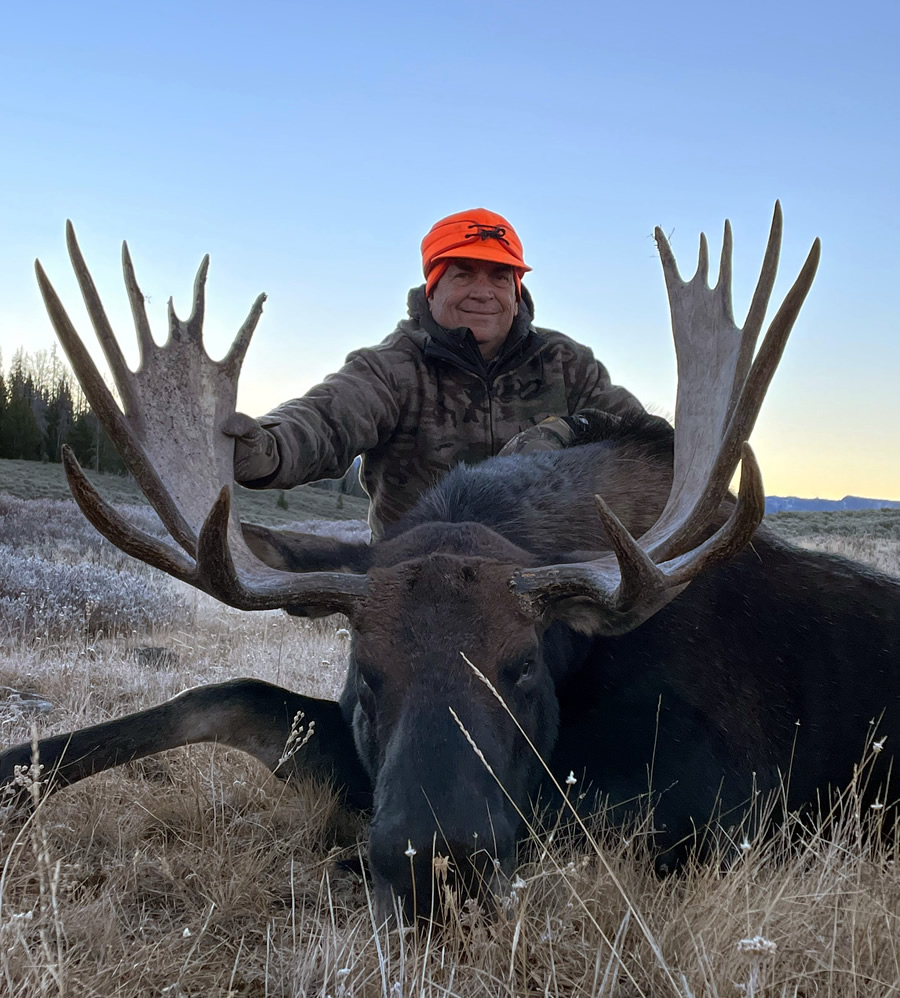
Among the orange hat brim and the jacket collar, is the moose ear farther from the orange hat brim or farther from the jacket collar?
the orange hat brim

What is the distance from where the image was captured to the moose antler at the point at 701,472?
251 centimetres

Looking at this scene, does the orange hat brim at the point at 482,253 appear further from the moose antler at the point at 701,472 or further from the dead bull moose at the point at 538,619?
the moose antler at the point at 701,472

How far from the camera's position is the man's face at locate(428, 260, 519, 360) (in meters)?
5.49

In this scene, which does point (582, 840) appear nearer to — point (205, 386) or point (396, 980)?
point (396, 980)

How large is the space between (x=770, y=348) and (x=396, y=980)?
6.30ft

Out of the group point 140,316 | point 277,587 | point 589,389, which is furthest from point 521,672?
point 589,389

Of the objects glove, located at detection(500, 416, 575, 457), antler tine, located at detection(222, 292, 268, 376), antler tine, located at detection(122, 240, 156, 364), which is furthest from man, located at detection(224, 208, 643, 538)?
antler tine, located at detection(122, 240, 156, 364)

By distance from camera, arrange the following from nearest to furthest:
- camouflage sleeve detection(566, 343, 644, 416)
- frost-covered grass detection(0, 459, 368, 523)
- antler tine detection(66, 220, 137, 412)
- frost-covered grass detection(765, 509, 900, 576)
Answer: antler tine detection(66, 220, 137, 412)
camouflage sleeve detection(566, 343, 644, 416)
frost-covered grass detection(765, 509, 900, 576)
frost-covered grass detection(0, 459, 368, 523)

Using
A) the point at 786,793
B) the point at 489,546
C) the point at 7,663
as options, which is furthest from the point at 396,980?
the point at 7,663

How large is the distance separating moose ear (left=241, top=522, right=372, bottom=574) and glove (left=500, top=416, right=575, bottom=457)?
4.10 feet

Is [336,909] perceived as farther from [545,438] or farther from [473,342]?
[473,342]

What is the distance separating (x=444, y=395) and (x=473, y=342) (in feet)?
1.19

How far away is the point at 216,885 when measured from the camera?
2557 mm

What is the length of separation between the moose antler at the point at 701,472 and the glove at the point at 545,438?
3.01 feet
